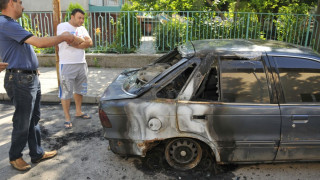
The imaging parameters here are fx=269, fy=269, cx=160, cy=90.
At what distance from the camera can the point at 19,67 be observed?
9.86 ft

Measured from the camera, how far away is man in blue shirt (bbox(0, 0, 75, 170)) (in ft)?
9.43

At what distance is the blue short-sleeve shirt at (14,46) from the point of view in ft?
9.34

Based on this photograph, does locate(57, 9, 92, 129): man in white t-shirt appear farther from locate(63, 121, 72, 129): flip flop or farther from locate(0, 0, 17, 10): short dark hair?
locate(0, 0, 17, 10): short dark hair

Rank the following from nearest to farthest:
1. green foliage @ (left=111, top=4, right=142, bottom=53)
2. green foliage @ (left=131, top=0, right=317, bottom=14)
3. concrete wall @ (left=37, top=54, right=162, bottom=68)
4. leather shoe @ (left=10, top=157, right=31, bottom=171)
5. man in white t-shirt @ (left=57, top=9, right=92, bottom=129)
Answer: leather shoe @ (left=10, top=157, right=31, bottom=171)
man in white t-shirt @ (left=57, top=9, right=92, bottom=129)
concrete wall @ (left=37, top=54, right=162, bottom=68)
green foliage @ (left=111, top=4, right=142, bottom=53)
green foliage @ (left=131, top=0, right=317, bottom=14)

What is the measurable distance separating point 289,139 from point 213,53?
129cm

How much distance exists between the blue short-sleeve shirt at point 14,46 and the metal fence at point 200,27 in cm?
A: 598

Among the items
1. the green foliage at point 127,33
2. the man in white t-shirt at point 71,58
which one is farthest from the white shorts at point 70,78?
the green foliage at point 127,33

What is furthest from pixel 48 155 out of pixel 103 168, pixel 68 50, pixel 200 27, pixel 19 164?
pixel 200 27

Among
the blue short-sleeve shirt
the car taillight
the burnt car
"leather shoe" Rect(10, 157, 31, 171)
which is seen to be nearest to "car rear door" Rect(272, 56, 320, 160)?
the burnt car

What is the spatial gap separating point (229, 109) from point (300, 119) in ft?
2.61

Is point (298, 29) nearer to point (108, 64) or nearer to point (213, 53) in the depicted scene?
point (108, 64)

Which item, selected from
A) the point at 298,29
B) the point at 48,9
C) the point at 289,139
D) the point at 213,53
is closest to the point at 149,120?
the point at 213,53

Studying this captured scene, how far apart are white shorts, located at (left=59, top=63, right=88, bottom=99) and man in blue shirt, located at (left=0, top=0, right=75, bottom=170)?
4.13 ft

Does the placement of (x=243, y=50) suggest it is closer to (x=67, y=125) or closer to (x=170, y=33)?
(x=67, y=125)
